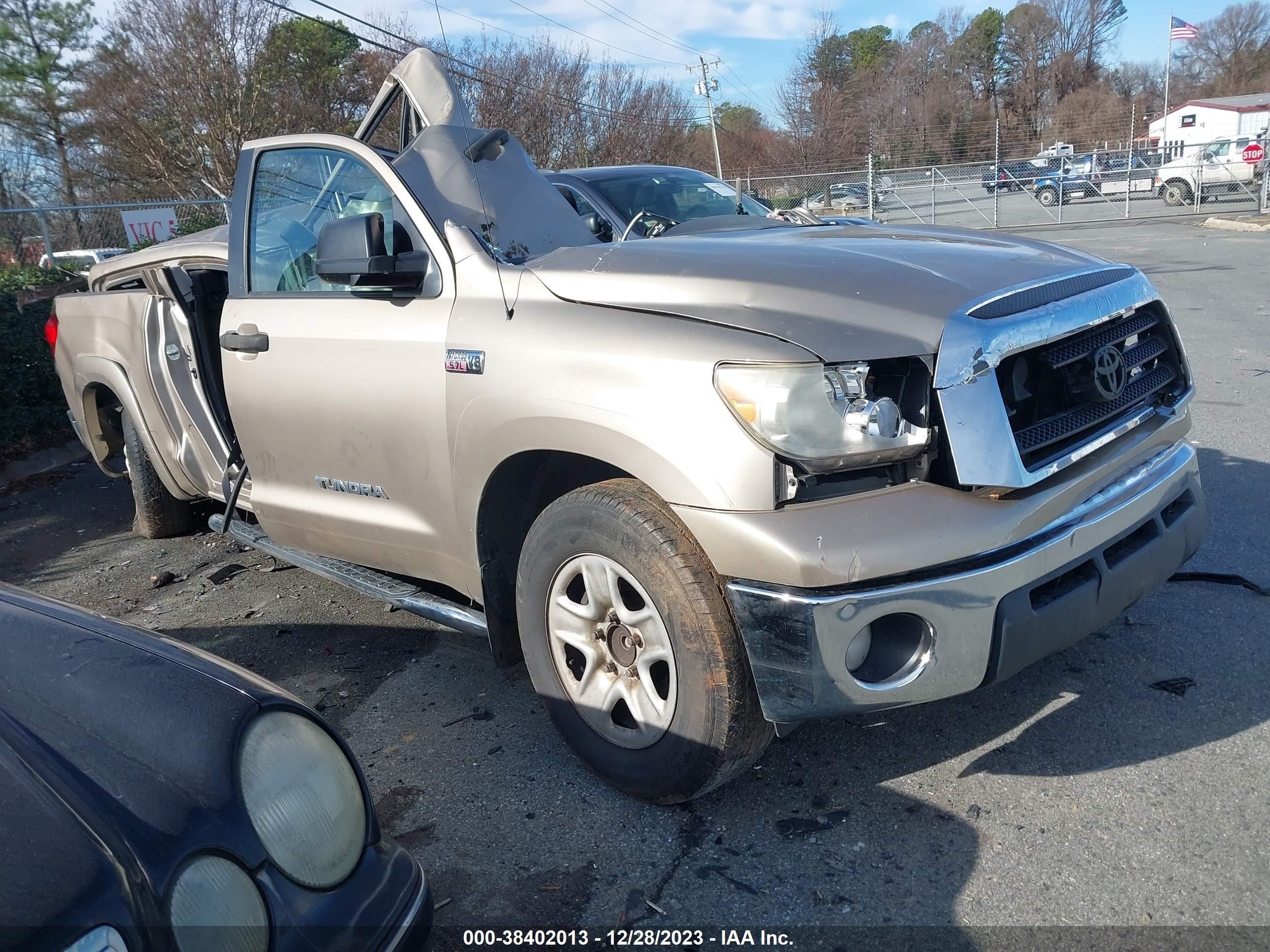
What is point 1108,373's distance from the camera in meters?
2.80

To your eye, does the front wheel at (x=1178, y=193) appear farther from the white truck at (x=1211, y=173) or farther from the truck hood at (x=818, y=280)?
the truck hood at (x=818, y=280)

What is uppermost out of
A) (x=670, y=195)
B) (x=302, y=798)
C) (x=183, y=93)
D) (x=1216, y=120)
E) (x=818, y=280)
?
(x=183, y=93)

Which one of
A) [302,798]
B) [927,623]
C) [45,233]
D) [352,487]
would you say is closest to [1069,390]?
[927,623]

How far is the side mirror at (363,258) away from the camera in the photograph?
10.2 ft

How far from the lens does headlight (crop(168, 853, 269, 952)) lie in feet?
4.86

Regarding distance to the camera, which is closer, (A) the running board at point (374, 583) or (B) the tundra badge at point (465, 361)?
(B) the tundra badge at point (465, 361)

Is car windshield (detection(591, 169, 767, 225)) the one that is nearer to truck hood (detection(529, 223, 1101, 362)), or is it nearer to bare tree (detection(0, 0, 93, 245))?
truck hood (detection(529, 223, 1101, 362))

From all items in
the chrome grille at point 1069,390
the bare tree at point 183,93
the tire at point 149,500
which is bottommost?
the tire at point 149,500

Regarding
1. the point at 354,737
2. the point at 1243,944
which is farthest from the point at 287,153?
the point at 1243,944

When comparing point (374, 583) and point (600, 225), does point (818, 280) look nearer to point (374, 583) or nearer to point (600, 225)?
point (374, 583)

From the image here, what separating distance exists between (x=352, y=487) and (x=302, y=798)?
6.36 feet

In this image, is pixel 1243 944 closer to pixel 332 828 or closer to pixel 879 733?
pixel 879 733

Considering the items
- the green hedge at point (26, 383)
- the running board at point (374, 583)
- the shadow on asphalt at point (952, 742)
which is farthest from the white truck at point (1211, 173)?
the running board at point (374, 583)

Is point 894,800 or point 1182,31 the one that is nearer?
point 894,800
